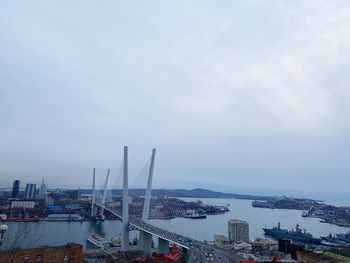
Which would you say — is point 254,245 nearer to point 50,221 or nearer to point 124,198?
point 124,198

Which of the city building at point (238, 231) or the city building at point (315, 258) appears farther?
the city building at point (238, 231)

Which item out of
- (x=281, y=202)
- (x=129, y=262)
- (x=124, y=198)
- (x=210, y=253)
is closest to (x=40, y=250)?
(x=129, y=262)

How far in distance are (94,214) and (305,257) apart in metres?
20.2

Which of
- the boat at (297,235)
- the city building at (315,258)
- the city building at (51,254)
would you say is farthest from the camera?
the boat at (297,235)

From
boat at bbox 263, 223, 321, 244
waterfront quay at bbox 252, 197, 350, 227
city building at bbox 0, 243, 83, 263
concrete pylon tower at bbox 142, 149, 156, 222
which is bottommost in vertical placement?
waterfront quay at bbox 252, 197, 350, 227

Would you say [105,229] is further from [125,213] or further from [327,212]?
[327,212]

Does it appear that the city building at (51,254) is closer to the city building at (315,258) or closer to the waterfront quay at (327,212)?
the city building at (315,258)

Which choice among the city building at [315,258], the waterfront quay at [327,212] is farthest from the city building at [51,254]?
the waterfront quay at [327,212]

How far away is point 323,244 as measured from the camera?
1820cm

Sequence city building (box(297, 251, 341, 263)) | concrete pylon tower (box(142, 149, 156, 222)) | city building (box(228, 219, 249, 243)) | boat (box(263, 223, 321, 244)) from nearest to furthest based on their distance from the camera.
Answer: city building (box(297, 251, 341, 263)) → concrete pylon tower (box(142, 149, 156, 222)) → city building (box(228, 219, 249, 243)) → boat (box(263, 223, 321, 244))

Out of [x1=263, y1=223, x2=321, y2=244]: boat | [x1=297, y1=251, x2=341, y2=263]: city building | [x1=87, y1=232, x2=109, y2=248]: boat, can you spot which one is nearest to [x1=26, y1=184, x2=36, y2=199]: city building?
[x1=87, y1=232, x2=109, y2=248]: boat

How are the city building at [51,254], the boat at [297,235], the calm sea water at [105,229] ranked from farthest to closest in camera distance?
1. the boat at [297,235]
2. the calm sea water at [105,229]
3. the city building at [51,254]

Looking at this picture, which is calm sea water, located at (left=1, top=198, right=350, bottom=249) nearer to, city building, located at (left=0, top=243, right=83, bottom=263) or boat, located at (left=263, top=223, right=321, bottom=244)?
city building, located at (left=0, top=243, right=83, bottom=263)

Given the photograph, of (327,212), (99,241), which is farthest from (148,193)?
(327,212)
